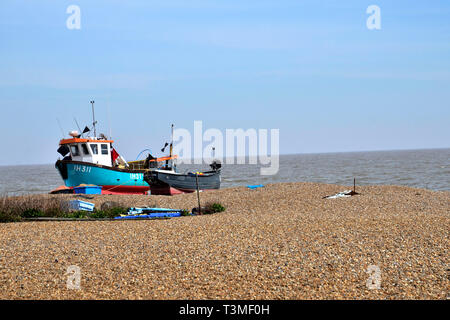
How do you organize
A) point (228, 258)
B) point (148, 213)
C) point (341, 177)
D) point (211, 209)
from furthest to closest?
point (341, 177), point (211, 209), point (148, 213), point (228, 258)

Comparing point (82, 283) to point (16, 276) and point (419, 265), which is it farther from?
point (419, 265)

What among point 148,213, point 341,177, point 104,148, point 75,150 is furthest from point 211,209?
point 341,177

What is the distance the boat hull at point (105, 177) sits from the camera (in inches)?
1168

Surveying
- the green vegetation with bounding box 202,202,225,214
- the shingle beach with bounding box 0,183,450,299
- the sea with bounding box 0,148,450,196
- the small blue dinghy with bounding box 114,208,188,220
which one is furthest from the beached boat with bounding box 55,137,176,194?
the shingle beach with bounding box 0,183,450,299

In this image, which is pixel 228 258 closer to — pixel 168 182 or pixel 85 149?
pixel 168 182

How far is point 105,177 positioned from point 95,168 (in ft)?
2.86

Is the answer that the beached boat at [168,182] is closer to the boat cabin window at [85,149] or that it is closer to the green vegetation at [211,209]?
the boat cabin window at [85,149]

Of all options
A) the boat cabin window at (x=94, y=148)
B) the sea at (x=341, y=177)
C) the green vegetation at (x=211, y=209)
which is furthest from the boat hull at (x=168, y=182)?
the green vegetation at (x=211, y=209)

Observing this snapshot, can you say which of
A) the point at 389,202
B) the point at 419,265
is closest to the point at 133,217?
the point at 419,265

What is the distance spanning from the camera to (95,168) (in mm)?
29594

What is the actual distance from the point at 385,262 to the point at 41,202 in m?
12.9

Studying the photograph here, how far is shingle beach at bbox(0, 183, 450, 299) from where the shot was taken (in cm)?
747

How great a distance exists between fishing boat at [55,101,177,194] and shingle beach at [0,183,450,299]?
51.2 feet

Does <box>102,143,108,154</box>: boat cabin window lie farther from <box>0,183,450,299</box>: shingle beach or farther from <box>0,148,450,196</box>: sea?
<box>0,183,450,299</box>: shingle beach
